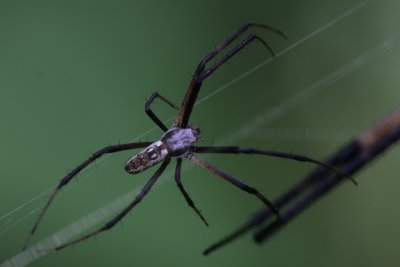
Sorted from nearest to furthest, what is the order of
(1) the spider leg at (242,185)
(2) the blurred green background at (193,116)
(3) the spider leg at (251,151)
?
(1) the spider leg at (242,185)
(3) the spider leg at (251,151)
(2) the blurred green background at (193,116)

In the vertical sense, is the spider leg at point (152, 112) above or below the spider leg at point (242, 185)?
above

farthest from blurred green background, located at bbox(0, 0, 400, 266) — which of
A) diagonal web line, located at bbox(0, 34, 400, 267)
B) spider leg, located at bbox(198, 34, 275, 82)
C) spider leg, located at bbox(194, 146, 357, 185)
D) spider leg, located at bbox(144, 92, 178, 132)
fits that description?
spider leg, located at bbox(198, 34, 275, 82)

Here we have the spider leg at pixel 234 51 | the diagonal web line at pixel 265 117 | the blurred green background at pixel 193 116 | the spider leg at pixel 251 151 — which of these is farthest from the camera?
the blurred green background at pixel 193 116

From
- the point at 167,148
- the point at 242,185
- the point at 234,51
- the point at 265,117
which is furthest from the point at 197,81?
the point at 265,117

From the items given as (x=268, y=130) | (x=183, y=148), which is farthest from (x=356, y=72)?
(x=183, y=148)

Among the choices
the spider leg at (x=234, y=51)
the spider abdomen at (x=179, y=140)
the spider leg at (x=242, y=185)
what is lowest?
the spider leg at (x=242, y=185)

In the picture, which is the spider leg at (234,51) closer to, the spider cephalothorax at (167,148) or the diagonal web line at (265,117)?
the spider cephalothorax at (167,148)

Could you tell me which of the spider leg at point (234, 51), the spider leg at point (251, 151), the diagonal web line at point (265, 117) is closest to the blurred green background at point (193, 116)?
the diagonal web line at point (265, 117)

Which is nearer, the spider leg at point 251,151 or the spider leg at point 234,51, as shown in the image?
the spider leg at point 251,151

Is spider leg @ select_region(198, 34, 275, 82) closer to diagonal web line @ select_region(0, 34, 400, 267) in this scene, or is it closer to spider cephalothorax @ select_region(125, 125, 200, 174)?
spider cephalothorax @ select_region(125, 125, 200, 174)
